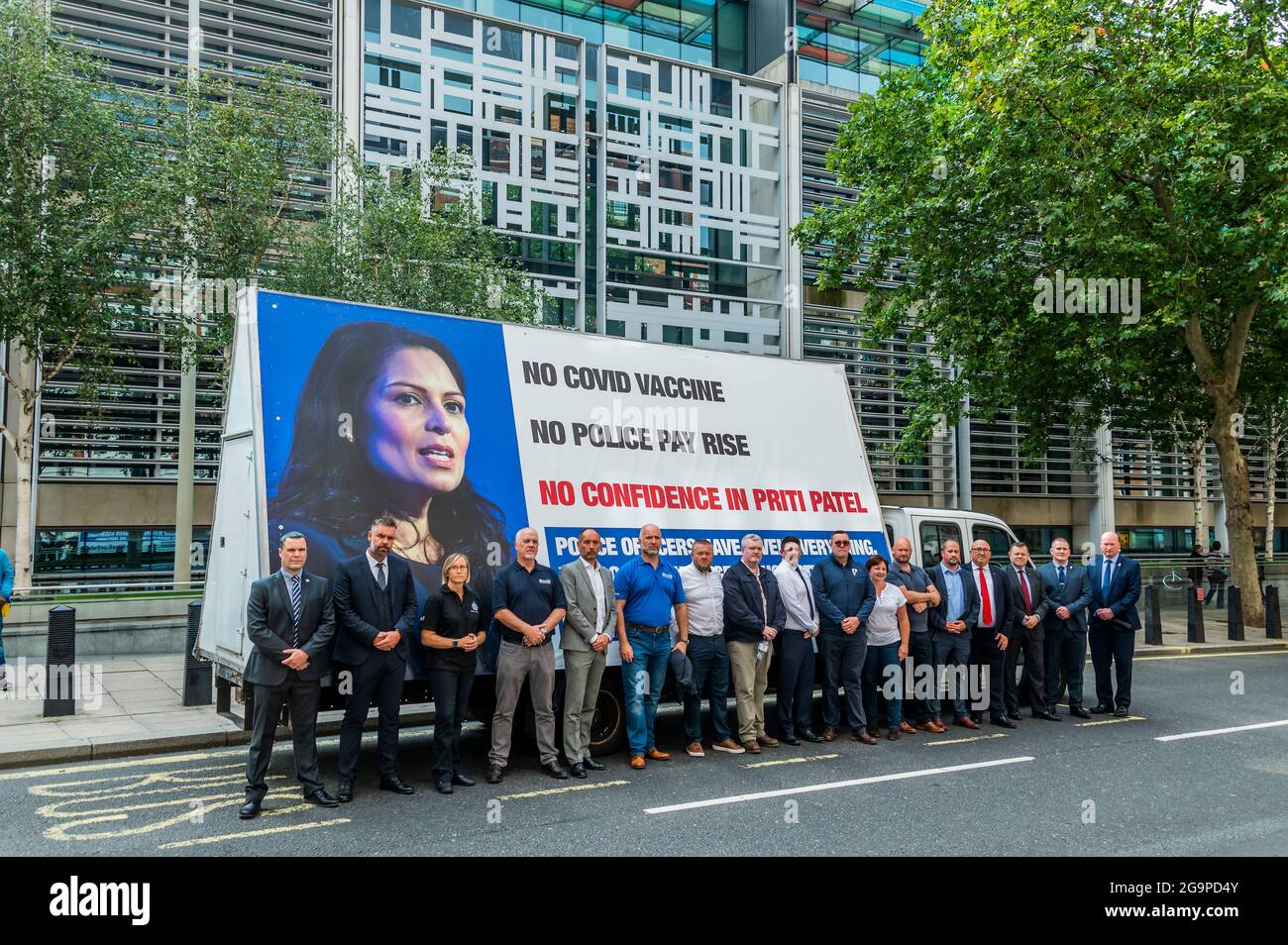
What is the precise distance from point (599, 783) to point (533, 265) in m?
16.9

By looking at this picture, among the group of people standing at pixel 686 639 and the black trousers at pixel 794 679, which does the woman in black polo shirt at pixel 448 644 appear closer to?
the group of people standing at pixel 686 639

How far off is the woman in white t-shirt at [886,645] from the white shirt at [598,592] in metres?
2.74

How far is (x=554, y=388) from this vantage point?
8.38 meters

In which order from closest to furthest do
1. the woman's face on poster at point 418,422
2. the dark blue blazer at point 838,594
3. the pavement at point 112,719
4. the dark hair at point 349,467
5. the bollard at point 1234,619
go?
1. the dark hair at point 349,467
2. the woman's face on poster at point 418,422
3. the pavement at point 112,719
4. the dark blue blazer at point 838,594
5. the bollard at point 1234,619

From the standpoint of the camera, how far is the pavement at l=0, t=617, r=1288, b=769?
8.21 m

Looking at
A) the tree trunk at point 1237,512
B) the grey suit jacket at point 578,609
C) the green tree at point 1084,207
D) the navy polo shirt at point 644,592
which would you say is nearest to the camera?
the grey suit jacket at point 578,609

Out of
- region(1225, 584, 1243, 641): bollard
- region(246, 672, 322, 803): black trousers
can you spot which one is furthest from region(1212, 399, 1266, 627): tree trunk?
region(246, 672, 322, 803): black trousers

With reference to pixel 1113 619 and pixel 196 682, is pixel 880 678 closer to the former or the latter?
pixel 1113 619

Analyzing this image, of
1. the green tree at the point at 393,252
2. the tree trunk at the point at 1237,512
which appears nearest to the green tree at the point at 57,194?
the green tree at the point at 393,252

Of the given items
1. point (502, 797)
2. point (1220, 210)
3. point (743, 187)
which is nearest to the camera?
point (502, 797)

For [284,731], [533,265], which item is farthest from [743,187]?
[284,731]

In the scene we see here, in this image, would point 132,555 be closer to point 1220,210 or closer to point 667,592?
point 667,592

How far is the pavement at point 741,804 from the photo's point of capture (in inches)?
229

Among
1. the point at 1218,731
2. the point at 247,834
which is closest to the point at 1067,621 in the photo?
the point at 1218,731
